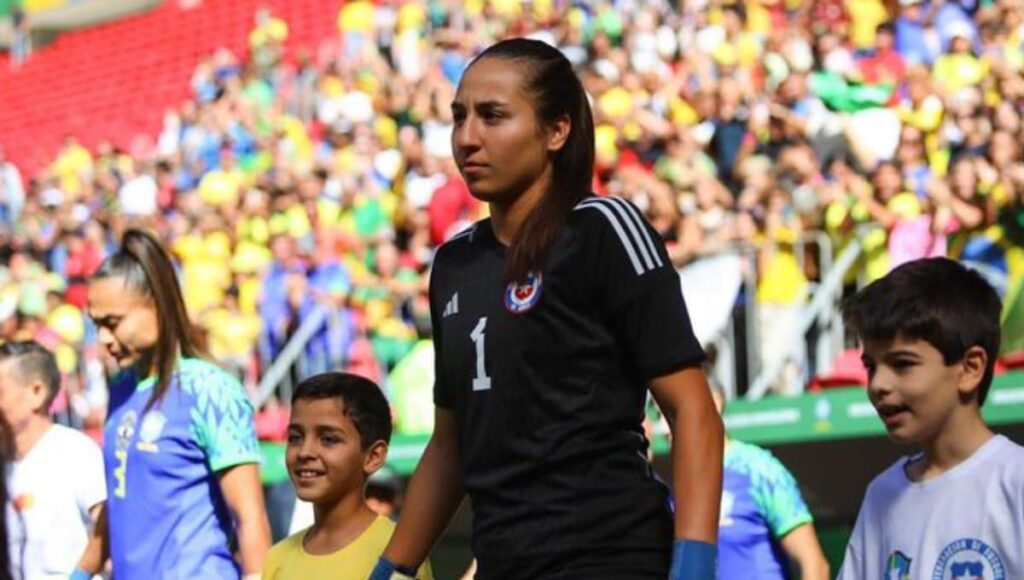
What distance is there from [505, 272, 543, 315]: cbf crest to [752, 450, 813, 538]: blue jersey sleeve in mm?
3349

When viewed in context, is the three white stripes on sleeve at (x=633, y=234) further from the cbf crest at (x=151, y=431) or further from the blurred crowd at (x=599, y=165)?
the blurred crowd at (x=599, y=165)

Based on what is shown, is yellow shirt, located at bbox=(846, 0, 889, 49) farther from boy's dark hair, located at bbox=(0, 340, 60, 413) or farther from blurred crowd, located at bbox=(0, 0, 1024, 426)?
boy's dark hair, located at bbox=(0, 340, 60, 413)

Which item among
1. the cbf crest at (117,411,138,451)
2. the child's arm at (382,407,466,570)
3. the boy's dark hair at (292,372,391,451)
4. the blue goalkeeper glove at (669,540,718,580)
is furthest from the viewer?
the cbf crest at (117,411,138,451)

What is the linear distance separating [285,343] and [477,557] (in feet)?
33.9

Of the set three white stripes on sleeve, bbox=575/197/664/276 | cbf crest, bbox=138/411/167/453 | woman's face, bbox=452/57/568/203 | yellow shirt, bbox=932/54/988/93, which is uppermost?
yellow shirt, bbox=932/54/988/93

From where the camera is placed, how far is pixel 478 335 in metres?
3.91

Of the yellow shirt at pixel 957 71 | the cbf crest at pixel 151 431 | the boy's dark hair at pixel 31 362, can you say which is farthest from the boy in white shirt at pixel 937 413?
the yellow shirt at pixel 957 71

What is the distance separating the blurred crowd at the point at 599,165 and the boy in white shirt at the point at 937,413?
6012 mm

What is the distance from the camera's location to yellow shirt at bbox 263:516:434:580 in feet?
16.5

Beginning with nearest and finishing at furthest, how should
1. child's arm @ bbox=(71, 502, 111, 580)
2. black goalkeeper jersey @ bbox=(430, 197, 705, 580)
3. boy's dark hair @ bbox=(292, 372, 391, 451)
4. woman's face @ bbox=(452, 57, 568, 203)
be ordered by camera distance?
black goalkeeper jersey @ bbox=(430, 197, 705, 580)
woman's face @ bbox=(452, 57, 568, 203)
boy's dark hair @ bbox=(292, 372, 391, 451)
child's arm @ bbox=(71, 502, 111, 580)

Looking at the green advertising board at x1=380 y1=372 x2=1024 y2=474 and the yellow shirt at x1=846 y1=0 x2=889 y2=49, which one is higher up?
the yellow shirt at x1=846 y1=0 x2=889 y2=49

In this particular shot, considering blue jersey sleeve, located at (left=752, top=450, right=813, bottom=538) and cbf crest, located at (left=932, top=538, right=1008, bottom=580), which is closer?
cbf crest, located at (left=932, top=538, right=1008, bottom=580)

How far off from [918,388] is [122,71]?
2342 cm

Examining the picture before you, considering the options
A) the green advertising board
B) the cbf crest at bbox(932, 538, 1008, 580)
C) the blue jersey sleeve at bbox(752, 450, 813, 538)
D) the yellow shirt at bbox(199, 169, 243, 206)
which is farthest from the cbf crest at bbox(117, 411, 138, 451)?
the yellow shirt at bbox(199, 169, 243, 206)
